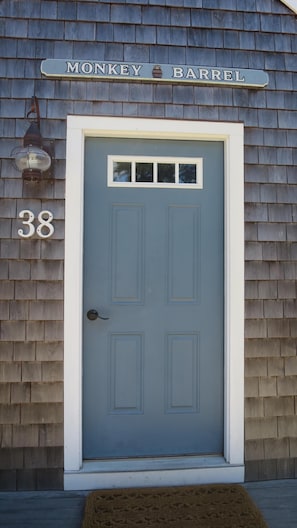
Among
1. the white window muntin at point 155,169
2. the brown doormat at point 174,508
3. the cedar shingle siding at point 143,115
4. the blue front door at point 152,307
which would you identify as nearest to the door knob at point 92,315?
the blue front door at point 152,307

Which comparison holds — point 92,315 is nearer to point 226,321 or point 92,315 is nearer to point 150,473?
point 226,321

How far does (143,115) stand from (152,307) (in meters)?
1.27

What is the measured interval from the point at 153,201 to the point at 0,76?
1264 millimetres

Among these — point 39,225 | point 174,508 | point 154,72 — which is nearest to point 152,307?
point 39,225

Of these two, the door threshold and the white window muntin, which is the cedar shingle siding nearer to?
the door threshold

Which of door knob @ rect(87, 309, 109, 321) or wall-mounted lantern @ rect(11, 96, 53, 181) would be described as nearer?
wall-mounted lantern @ rect(11, 96, 53, 181)

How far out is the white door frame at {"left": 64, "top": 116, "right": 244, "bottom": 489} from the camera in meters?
2.61

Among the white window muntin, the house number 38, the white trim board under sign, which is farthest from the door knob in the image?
the white trim board under sign

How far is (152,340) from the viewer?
9.14 ft

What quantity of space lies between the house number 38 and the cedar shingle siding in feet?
0.14

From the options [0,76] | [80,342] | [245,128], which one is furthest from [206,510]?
[0,76]

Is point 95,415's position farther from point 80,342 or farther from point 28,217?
point 28,217

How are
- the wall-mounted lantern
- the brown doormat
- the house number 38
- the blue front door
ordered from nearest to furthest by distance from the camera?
the brown doormat, the wall-mounted lantern, the house number 38, the blue front door

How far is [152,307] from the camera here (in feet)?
9.16
